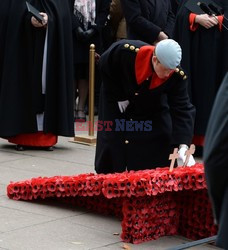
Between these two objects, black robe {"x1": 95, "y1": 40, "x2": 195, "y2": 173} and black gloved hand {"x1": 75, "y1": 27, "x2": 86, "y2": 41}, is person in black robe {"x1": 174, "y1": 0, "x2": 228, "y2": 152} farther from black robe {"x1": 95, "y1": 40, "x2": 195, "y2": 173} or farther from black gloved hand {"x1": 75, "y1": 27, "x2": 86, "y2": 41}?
black robe {"x1": 95, "y1": 40, "x2": 195, "y2": 173}

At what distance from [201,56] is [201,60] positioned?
4 centimetres

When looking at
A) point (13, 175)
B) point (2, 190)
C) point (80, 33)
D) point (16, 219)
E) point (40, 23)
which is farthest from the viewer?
point (80, 33)

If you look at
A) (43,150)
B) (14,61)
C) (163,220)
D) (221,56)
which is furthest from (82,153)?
(163,220)

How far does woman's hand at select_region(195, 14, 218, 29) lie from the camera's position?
8969 millimetres

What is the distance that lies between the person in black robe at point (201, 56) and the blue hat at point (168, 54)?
3461 millimetres

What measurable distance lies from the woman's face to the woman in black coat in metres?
5.61

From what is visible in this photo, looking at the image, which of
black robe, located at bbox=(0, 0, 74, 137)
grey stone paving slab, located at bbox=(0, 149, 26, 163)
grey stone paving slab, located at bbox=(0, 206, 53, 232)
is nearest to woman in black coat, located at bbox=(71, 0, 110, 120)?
black robe, located at bbox=(0, 0, 74, 137)

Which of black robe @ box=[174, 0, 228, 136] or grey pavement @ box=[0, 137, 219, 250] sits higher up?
black robe @ box=[174, 0, 228, 136]

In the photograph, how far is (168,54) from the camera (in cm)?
557

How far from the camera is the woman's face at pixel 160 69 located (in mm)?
5734

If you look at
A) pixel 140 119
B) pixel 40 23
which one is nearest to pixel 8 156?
pixel 40 23

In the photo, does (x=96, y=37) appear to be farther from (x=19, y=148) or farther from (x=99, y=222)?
(x=99, y=222)

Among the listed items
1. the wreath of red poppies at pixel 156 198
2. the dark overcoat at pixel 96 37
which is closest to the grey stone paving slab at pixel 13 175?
the wreath of red poppies at pixel 156 198

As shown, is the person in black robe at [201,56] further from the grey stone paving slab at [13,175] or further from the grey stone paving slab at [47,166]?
the grey stone paving slab at [13,175]
